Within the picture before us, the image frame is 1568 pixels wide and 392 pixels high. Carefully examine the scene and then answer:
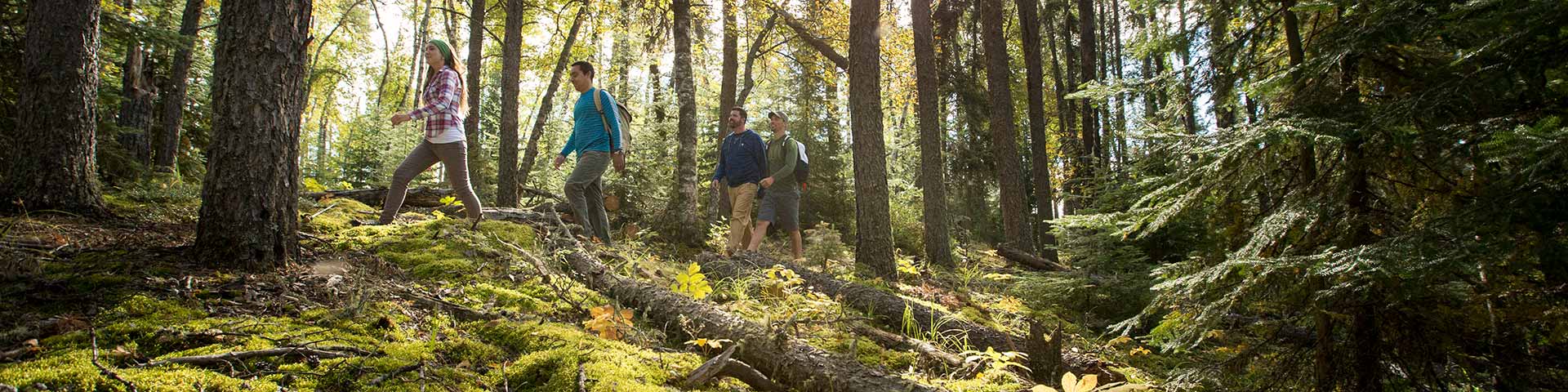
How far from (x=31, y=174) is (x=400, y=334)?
4081 millimetres

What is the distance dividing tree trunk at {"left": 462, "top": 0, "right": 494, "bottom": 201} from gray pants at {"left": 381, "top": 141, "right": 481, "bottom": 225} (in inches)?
181

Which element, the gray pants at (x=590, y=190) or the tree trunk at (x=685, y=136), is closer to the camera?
the gray pants at (x=590, y=190)

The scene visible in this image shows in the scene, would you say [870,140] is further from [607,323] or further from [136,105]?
[136,105]

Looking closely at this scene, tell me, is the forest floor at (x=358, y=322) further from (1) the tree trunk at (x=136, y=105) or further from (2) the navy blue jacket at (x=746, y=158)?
(1) the tree trunk at (x=136, y=105)

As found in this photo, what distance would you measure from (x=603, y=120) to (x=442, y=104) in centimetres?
150

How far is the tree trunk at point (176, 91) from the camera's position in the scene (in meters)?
9.93

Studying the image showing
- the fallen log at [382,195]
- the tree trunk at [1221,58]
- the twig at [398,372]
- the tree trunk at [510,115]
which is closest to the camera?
the twig at [398,372]

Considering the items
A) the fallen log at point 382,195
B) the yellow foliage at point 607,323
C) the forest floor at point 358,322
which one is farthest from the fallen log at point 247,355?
the fallen log at point 382,195

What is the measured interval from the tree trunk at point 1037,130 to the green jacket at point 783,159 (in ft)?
19.6

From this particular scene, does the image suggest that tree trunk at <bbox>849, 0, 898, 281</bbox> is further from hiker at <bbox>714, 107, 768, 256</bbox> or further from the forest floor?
the forest floor

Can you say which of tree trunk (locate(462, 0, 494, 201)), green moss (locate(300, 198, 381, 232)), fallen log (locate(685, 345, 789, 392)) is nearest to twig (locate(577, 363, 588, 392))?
fallen log (locate(685, 345, 789, 392))

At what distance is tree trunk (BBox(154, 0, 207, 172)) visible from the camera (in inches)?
391

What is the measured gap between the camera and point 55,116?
4816 millimetres

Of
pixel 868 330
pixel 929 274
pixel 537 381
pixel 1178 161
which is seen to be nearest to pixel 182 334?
pixel 537 381
